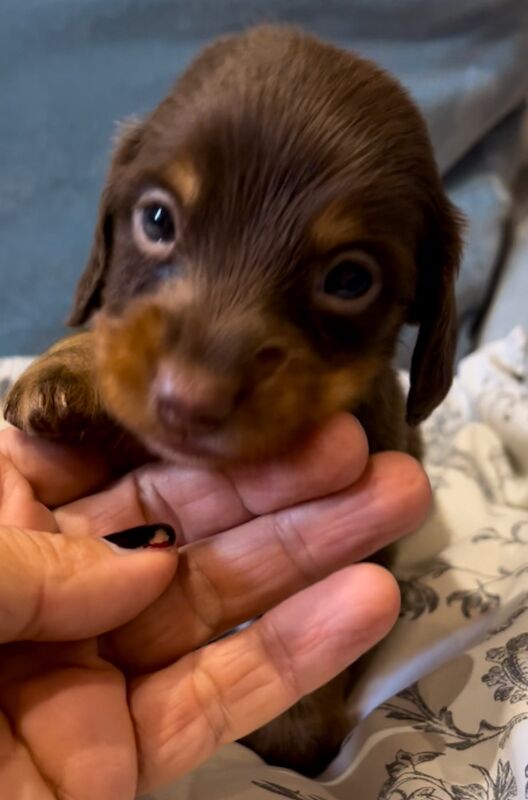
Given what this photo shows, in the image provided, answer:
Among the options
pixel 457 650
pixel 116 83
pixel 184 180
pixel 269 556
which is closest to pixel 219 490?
pixel 269 556

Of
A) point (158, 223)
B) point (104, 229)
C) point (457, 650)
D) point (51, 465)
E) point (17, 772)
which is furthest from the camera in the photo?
point (457, 650)

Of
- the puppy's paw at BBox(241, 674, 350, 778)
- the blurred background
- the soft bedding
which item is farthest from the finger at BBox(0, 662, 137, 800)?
the blurred background

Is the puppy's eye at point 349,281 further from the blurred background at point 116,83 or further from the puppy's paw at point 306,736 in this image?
the blurred background at point 116,83

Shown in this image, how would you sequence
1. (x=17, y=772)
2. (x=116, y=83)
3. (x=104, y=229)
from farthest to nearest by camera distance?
(x=116, y=83) → (x=104, y=229) → (x=17, y=772)

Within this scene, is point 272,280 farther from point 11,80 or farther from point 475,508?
point 11,80

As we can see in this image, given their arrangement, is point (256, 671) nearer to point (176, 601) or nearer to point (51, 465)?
point (176, 601)
